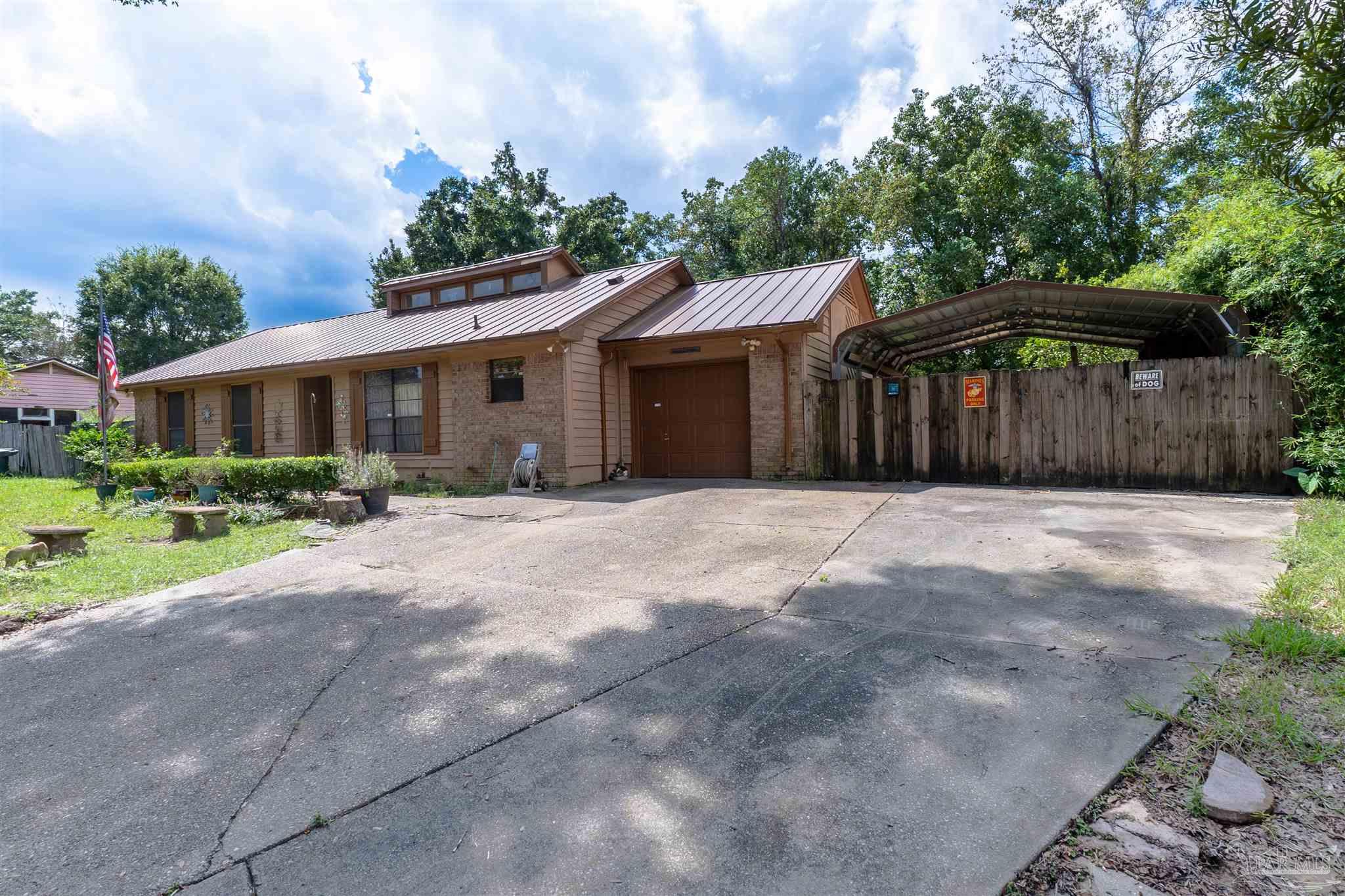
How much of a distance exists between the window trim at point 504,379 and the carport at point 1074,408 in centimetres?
513

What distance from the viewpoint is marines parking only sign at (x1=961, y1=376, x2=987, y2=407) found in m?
9.65

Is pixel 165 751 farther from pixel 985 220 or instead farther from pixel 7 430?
pixel 7 430

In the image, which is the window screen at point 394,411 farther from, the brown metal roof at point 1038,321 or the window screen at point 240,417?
the brown metal roof at point 1038,321

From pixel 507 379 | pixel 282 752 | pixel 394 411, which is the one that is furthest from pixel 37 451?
pixel 282 752

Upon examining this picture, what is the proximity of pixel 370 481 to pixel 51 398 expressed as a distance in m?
28.8

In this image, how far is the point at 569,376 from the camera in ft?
35.4

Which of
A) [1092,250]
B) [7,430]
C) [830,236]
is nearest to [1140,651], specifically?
[1092,250]

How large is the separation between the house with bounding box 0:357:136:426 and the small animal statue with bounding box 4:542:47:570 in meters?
24.7

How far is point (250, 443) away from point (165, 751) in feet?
49.0

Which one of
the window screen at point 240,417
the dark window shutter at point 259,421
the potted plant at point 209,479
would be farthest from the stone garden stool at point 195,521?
the window screen at point 240,417

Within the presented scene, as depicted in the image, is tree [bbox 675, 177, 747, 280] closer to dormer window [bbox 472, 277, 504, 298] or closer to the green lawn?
dormer window [bbox 472, 277, 504, 298]

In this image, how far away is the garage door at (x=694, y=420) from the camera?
37.5 feet

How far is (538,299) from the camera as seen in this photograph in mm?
13125

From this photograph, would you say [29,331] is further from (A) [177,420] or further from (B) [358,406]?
(B) [358,406]
